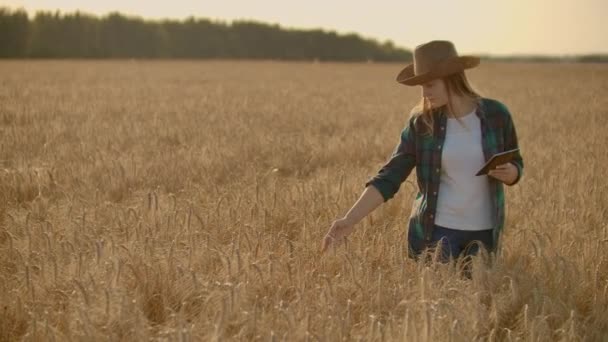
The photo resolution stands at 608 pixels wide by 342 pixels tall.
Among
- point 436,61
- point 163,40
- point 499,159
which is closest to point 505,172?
point 499,159

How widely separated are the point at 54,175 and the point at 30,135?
2574 millimetres

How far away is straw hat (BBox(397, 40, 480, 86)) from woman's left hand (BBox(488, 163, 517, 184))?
1.69 feet

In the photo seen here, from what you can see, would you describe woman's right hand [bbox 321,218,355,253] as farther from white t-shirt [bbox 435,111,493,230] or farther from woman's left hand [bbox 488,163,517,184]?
woman's left hand [bbox 488,163,517,184]

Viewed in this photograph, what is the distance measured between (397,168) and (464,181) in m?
0.35

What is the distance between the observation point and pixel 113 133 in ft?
24.8

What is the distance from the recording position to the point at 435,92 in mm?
3018

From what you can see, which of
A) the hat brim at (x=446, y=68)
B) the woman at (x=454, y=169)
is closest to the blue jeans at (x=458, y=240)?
the woman at (x=454, y=169)

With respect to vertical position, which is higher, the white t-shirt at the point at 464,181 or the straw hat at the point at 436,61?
the straw hat at the point at 436,61

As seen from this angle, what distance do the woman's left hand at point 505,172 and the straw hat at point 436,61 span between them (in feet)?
1.69

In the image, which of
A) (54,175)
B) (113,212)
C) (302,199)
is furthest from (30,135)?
(302,199)

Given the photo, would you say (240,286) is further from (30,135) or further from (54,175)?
(30,135)

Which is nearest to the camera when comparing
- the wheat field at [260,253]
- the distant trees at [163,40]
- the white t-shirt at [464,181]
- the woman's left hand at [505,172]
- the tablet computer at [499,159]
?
the wheat field at [260,253]

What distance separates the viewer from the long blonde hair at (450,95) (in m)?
3.05

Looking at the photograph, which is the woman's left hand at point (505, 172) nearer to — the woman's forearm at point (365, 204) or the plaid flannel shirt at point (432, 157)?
the plaid flannel shirt at point (432, 157)
